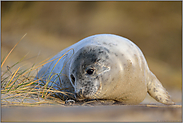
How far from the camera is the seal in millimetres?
2135

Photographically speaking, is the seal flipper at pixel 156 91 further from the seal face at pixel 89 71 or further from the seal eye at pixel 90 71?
the seal eye at pixel 90 71

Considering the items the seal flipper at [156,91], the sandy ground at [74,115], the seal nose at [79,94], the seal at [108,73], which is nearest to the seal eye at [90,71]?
the seal at [108,73]

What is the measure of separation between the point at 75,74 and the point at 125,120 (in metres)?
1.09

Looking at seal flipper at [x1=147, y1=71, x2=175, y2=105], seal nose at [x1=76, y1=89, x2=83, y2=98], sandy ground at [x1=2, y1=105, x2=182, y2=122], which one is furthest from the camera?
seal flipper at [x1=147, y1=71, x2=175, y2=105]

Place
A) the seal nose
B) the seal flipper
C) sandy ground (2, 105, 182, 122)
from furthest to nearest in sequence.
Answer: the seal flipper, the seal nose, sandy ground (2, 105, 182, 122)

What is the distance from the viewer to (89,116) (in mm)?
1116

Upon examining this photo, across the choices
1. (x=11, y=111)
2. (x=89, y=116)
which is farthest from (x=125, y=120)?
(x=11, y=111)

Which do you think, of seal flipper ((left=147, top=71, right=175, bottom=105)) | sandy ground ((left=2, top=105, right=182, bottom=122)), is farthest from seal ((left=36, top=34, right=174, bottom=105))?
sandy ground ((left=2, top=105, right=182, bottom=122))

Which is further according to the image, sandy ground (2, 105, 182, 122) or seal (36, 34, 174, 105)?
seal (36, 34, 174, 105)

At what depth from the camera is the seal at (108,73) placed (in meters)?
2.13

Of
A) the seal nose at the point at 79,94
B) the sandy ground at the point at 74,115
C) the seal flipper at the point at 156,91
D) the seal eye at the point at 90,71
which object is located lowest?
the seal flipper at the point at 156,91

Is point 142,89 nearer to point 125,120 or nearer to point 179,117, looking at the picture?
point 179,117

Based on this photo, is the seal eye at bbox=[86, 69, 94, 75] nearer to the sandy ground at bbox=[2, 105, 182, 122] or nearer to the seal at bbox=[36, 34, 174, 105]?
the seal at bbox=[36, 34, 174, 105]

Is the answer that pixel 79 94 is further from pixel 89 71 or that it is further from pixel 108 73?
pixel 108 73
